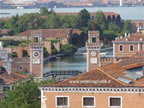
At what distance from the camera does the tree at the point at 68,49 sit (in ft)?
259

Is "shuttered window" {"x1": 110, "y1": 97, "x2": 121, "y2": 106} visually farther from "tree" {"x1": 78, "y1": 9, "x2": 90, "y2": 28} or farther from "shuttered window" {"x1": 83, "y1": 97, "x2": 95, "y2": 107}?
"tree" {"x1": 78, "y1": 9, "x2": 90, "y2": 28}

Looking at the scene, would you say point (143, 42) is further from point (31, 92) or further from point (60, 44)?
point (60, 44)

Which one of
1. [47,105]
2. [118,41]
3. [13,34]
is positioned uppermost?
[47,105]

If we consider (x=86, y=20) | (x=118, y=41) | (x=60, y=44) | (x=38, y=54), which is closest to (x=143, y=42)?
(x=118, y=41)

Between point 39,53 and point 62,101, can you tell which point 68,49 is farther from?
point 62,101

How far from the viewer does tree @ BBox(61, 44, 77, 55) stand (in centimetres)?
7894

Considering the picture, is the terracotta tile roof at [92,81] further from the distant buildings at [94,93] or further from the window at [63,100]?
the window at [63,100]

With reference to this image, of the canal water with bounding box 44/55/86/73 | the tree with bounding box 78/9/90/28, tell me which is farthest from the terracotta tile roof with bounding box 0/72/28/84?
the tree with bounding box 78/9/90/28

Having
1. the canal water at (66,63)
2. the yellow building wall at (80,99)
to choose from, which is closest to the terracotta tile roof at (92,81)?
the yellow building wall at (80,99)

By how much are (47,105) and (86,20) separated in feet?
268

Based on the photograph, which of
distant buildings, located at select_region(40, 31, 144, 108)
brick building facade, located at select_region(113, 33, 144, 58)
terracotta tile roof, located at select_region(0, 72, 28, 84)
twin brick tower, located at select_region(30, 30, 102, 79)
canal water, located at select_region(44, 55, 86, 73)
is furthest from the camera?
canal water, located at select_region(44, 55, 86, 73)

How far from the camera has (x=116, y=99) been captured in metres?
16.7

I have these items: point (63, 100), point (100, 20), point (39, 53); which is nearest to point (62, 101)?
point (63, 100)

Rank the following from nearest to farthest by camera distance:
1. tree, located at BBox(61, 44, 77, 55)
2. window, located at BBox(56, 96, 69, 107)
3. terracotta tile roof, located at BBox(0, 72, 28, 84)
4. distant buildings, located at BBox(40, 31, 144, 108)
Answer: distant buildings, located at BBox(40, 31, 144, 108), window, located at BBox(56, 96, 69, 107), terracotta tile roof, located at BBox(0, 72, 28, 84), tree, located at BBox(61, 44, 77, 55)
